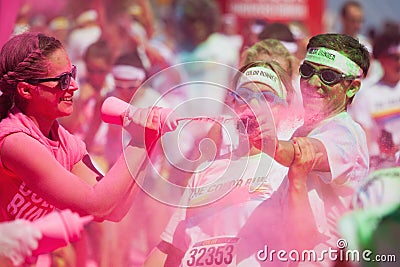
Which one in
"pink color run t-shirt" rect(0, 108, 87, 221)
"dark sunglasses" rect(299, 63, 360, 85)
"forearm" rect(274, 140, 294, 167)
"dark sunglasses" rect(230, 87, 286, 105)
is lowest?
"pink color run t-shirt" rect(0, 108, 87, 221)

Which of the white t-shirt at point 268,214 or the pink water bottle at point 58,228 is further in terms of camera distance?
the white t-shirt at point 268,214

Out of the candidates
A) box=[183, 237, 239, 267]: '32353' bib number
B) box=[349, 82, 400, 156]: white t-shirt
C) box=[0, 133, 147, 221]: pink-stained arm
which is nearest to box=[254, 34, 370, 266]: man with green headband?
box=[183, 237, 239, 267]: '32353' bib number

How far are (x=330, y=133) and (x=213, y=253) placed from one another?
56 cm

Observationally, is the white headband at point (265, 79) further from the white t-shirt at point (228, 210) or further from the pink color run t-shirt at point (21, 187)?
the pink color run t-shirt at point (21, 187)

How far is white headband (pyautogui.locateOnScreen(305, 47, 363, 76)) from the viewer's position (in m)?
3.15

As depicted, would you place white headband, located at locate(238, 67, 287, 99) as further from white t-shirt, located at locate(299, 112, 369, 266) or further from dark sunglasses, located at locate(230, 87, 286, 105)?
white t-shirt, located at locate(299, 112, 369, 266)

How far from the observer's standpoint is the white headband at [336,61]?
3146 millimetres

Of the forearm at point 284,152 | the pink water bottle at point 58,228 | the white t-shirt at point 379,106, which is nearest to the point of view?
the pink water bottle at point 58,228

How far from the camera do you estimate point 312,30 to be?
6.61 m

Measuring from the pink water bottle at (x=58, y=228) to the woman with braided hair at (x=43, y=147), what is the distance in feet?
0.28

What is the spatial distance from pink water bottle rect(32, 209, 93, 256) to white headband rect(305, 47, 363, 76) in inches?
38.7

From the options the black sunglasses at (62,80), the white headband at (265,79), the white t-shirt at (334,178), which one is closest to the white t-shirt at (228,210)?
the white t-shirt at (334,178)

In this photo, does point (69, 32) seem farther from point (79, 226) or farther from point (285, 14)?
point (79, 226)

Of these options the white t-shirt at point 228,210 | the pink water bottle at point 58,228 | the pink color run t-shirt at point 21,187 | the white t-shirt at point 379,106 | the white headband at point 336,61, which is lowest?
the pink water bottle at point 58,228
